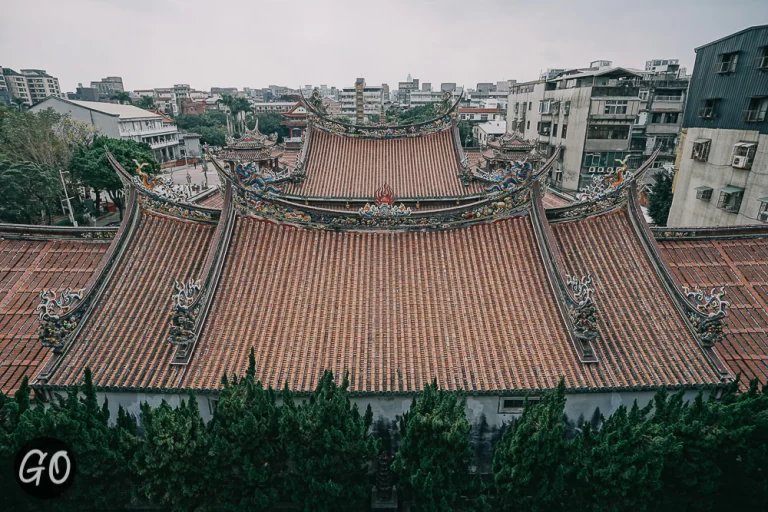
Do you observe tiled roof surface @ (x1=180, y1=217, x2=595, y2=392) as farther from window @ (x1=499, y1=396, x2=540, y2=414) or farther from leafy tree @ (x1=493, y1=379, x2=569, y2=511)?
leafy tree @ (x1=493, y1=379, x2=569, y2=511)

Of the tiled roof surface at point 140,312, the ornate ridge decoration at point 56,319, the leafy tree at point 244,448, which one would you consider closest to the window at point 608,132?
the tiled roof surface at point 140,312

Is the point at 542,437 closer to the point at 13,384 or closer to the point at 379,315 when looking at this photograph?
the point at 379,315

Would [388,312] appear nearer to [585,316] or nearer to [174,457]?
[585,316]

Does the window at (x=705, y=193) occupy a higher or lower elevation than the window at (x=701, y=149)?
lower

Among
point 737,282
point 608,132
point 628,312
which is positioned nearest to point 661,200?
point 608,132

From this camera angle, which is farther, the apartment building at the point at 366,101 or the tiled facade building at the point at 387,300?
the apartment building at the point at 366,101

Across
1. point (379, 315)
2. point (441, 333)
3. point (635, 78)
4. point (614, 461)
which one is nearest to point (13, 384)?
point (379, 315)

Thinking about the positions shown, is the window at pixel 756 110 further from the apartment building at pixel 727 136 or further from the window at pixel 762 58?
the window at pixel 762 58
